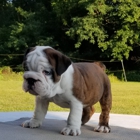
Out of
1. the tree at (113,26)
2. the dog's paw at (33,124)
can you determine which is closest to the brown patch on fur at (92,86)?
the dog's paw at (33,124)

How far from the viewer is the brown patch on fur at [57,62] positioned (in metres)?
1.49

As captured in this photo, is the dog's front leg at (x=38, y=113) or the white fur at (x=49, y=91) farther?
the dog's front leg at (x=38, y=113)

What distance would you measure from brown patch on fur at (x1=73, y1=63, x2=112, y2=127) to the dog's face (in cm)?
13

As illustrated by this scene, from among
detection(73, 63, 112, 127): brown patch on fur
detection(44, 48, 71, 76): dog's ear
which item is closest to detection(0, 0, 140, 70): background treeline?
detection(73, 63, 112, 127): brown patch on fur

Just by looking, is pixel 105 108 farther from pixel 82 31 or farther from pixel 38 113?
pixel 82 31

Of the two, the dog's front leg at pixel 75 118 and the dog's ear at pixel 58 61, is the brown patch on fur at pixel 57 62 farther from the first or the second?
the dog's front leg at pixel 75 118

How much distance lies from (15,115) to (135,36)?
1424 cm

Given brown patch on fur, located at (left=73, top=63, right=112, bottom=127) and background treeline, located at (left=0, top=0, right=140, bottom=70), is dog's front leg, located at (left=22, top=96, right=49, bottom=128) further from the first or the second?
background treeline, located at (left=0, top=0, right=140, bottom=70)

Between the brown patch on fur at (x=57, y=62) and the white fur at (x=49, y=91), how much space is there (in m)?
0.02

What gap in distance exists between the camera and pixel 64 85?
1.56 meters

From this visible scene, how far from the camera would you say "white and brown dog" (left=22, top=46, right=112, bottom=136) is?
1.46 meters

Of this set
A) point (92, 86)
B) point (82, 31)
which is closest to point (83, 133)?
point (92, 86)

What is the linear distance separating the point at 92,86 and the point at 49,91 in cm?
30

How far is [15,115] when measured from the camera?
7.73 ft
